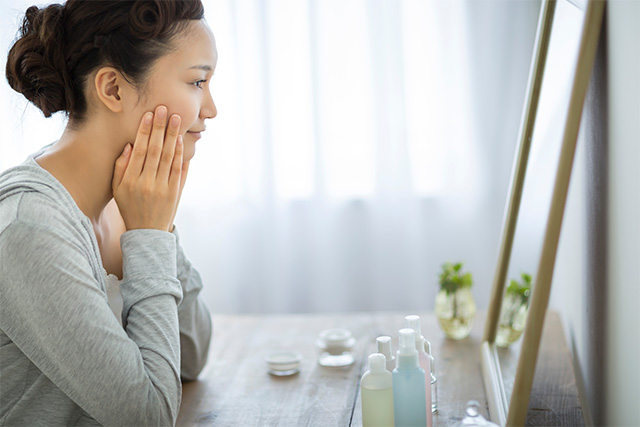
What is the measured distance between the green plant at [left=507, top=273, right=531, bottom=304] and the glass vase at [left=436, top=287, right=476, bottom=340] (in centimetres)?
20

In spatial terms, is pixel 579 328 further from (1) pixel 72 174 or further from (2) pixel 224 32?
(2) pixel 224 32

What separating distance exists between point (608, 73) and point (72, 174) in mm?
868

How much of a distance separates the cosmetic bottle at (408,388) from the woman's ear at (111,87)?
0.60 m

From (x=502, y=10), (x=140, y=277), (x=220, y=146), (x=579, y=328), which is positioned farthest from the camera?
(x=220, y=146)

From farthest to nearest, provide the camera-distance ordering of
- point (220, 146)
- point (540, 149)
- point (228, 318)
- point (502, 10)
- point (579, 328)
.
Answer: point (220, 146) < point (502, 10) < point (228, 318) < point (579, 328) < point (540, 149)

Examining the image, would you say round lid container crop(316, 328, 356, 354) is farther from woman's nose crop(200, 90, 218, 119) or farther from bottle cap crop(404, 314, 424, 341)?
woman's nose crop(200, 90, 218, 119)

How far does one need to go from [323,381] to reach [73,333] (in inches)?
21.6

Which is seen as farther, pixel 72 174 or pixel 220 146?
pixel 220 146

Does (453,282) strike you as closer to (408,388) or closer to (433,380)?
(433,380)

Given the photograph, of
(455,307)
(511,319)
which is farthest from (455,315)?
(511,319)

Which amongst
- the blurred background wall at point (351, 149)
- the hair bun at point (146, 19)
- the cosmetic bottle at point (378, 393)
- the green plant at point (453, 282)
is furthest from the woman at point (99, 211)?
the blurred background wall at point (351, 149)

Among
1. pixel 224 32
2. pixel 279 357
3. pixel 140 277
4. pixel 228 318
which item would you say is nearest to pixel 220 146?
pixel 224 32

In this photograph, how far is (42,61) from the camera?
1100 mm

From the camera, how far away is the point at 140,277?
105 centimetres
